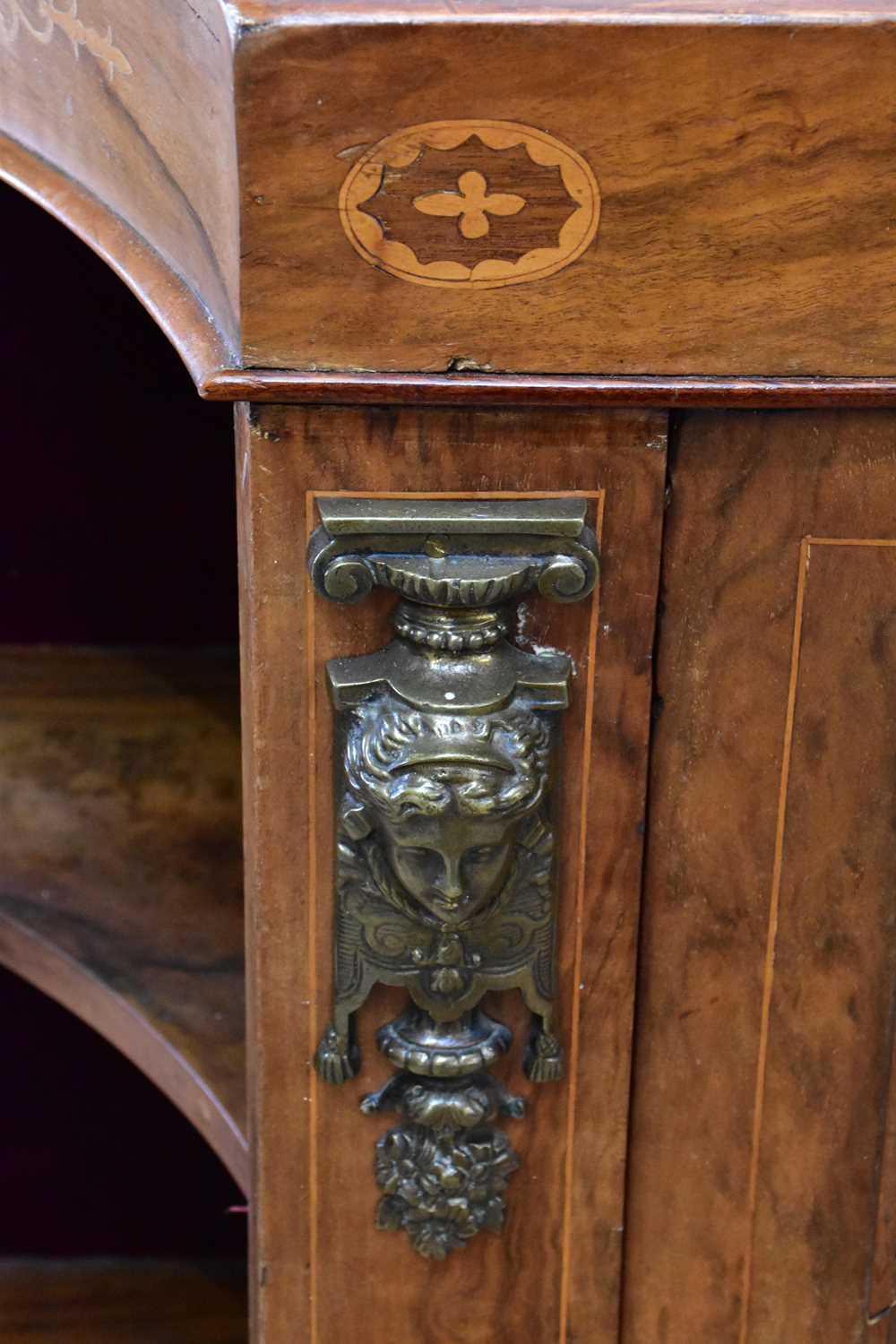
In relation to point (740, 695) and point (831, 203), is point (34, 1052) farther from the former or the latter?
point (831, 203)

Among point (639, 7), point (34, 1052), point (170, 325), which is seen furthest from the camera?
point (34, 1052)

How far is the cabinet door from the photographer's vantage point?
29.9 inches

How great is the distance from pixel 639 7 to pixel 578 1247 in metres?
0.64

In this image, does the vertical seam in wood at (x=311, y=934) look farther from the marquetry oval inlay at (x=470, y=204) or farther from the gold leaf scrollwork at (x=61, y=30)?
the gold leaf scrollwork at (x=61, y=30)

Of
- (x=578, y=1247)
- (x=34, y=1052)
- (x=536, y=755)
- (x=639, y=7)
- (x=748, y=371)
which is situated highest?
(x=639, y=7)

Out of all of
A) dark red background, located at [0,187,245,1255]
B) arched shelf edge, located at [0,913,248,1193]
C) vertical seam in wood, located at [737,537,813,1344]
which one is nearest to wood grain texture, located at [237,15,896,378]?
vertical seam in wood, located at [737,537,813,1344]

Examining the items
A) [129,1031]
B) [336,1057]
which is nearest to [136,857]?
[129,1031]

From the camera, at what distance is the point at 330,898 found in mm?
806

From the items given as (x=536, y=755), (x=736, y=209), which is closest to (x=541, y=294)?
(x=736, y=209)

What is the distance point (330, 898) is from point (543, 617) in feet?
0.59

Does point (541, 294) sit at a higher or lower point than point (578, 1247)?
higher

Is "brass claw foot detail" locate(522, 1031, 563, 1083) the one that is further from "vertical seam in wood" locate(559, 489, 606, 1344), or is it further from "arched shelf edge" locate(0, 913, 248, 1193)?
"arched shelf edge" locate(0, 913, 248, 1193)

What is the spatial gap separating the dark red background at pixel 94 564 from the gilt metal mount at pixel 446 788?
70 centimetres

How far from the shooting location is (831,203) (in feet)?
2.20
